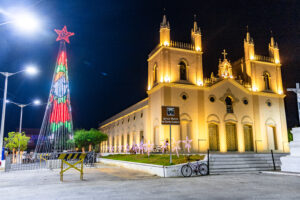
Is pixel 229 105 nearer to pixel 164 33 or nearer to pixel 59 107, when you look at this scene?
pixel 164 33

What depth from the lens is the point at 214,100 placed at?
96.6ft

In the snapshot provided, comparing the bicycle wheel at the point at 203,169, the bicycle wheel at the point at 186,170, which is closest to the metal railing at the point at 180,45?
the bicycle wheel at the point at 203,169

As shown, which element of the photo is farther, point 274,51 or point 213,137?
point 274,51

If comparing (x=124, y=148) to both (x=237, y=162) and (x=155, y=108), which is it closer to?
(x=155, y=108)

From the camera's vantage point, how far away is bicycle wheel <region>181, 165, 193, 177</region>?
14906mm

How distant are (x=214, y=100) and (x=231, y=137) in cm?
470

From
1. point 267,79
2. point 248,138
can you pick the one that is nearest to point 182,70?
point 248,138

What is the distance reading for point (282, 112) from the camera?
106 feet

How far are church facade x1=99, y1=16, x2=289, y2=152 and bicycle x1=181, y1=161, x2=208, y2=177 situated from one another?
32.3 feet

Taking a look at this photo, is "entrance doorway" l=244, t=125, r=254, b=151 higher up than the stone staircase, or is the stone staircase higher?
"entrance doorway" l=244, t=125, r=254, b=151

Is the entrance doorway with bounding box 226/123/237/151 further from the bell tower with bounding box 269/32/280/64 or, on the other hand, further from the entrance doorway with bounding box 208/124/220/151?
the bell tower with bounding box 269/32/280/64

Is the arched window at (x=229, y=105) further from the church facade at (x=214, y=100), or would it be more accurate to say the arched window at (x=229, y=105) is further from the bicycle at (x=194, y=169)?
the bicycle at (x=194, y=169)

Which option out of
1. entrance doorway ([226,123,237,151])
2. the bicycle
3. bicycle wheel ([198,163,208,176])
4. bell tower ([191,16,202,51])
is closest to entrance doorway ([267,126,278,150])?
entrance doorway ([226,123,237,151])

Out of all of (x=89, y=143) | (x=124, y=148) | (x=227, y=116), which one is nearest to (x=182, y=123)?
(x=227, y=116)
